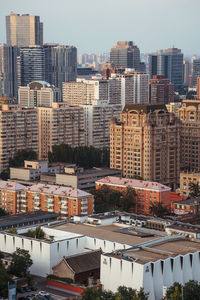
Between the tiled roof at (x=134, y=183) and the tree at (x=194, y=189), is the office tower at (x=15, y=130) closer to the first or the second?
the tiled roof at (x=134, y=183)

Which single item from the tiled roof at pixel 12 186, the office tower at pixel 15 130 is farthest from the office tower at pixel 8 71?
the tiled roof at pixel 12 186

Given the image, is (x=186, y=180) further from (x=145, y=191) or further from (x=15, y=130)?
(x=15, y=130)

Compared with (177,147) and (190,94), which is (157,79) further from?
A: (177,147)

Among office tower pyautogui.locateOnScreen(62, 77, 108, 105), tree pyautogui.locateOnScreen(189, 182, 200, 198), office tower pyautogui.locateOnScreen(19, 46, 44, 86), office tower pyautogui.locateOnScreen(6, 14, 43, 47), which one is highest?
office tower pyautogui.locateOnScreen(6, 14, 43, 47)

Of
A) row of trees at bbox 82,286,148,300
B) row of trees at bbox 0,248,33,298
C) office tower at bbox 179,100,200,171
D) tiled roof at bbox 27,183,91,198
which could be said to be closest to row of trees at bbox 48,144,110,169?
office tower at bbox 179,100,200,171

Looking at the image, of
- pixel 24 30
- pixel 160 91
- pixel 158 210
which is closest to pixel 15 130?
pixel 158 210

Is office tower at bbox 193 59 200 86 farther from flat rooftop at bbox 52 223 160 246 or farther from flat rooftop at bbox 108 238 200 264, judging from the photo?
flat rooftop at bbox 108 238 200 264
